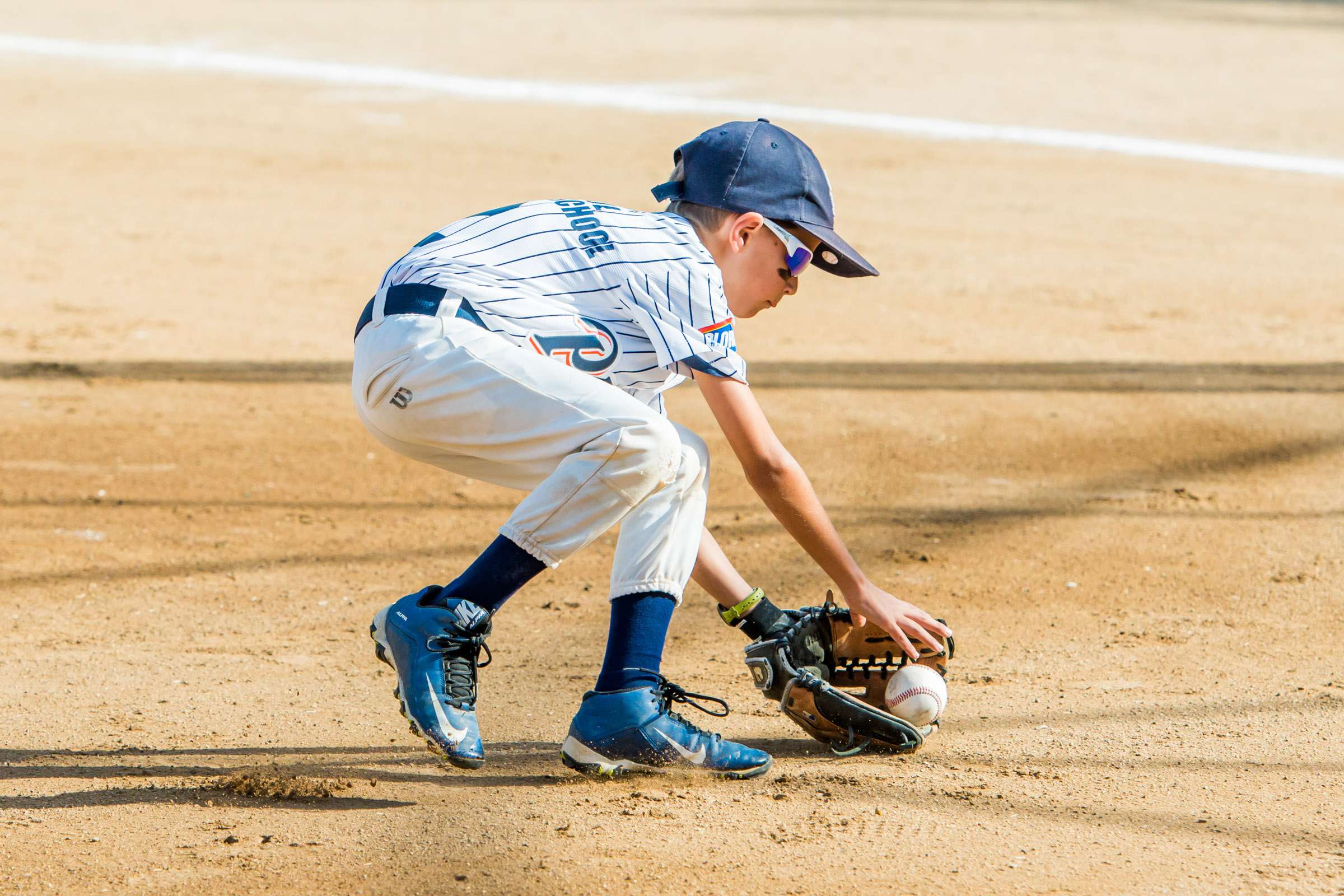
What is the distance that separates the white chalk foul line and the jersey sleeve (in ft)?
35.2

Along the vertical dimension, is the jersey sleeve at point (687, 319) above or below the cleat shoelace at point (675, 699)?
above

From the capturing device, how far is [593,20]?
22.7 meters

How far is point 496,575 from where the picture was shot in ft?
10.3

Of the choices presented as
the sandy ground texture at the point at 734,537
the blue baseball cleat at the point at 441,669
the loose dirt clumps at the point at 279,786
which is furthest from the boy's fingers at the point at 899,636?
the loose dirt clumps at the point at 279,786

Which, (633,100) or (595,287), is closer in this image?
(595,287)

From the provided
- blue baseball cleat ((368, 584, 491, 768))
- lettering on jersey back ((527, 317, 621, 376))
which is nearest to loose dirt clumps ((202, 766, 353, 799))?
blue baseball cleat ((368, 584, 491, 768))

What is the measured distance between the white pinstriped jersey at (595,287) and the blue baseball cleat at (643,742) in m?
0.67

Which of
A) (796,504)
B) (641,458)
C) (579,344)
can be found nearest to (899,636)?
(796,504)

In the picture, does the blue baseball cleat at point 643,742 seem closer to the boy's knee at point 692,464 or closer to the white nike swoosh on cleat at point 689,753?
the white nike swoosh on cleat at point 689,753

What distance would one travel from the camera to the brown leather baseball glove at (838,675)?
135 inches

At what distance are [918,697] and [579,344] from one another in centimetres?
113

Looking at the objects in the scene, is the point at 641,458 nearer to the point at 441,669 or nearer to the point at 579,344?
the point at 579,344

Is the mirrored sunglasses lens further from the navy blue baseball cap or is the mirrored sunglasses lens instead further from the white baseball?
Result: the white baseball

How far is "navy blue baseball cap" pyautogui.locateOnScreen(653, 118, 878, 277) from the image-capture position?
10.5 feet
